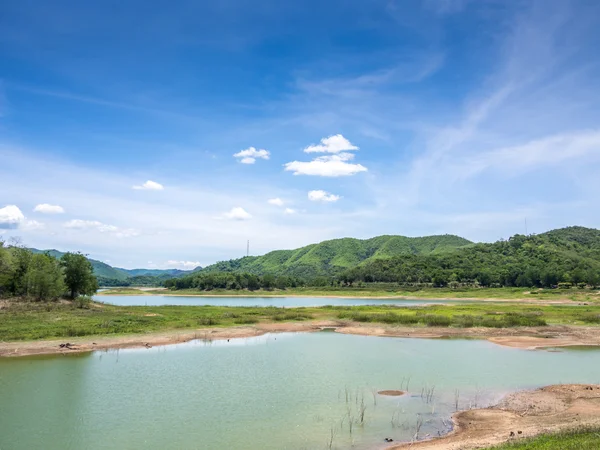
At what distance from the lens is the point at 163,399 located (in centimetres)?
2306

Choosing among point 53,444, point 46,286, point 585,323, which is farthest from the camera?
Result: point 46,286

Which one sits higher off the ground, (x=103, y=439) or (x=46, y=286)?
(x=46, y=286)

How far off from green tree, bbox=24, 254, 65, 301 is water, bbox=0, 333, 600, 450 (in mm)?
31731

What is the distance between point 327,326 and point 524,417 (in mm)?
37216

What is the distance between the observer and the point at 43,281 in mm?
59531

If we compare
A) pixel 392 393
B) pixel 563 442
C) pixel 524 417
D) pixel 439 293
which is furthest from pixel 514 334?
pixel 439 293

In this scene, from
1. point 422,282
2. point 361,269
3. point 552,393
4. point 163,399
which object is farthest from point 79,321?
point 361,269

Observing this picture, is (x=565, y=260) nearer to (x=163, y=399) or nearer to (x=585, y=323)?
(x=585, y=323)

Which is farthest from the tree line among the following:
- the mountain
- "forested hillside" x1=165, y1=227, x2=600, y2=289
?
the mountain

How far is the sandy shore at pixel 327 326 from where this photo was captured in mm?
35938

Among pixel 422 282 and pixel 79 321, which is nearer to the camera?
pixel 79 321

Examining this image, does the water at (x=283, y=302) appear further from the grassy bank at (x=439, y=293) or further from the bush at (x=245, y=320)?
the bush at (x=245, y=320)

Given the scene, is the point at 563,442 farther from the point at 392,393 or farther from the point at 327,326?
the point at 327,326

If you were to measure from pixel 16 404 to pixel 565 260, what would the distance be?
172559 mm
